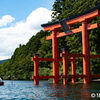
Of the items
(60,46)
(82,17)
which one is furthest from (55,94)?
(60,46)

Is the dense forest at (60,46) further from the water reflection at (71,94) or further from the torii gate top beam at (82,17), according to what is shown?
the water reflection at (71,94)

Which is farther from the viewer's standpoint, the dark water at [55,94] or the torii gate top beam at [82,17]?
the torii gate top beam at [82,17]

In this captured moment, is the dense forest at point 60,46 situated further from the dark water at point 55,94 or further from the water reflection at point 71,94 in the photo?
the water reflection at point 71,94

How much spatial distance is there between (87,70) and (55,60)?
483 cm

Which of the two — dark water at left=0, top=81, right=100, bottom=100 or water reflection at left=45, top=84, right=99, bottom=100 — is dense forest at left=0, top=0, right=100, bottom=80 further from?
water reflection at left=45, top=84, right=99, bottom=100

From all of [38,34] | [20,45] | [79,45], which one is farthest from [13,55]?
[79,45]

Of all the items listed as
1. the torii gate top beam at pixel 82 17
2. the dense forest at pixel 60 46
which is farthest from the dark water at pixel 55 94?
the dense forest at pixel 60 46

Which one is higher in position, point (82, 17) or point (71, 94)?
point (82, 17)

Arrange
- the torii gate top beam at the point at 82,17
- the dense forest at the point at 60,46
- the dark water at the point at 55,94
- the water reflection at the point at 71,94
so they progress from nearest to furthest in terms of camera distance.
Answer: the water reflection at the point at 71,94 → the dark water at the point at 55,94 → the torii gate top beam at the point at 82,17 → the dense forest at the point at 60,46

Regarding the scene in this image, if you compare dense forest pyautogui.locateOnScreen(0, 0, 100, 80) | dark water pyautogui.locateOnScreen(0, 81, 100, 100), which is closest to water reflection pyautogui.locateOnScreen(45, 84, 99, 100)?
dark water pyautogui.locateOnScreen(0, 81, 100, 100)

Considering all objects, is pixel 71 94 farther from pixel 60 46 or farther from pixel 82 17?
pixel 60 46

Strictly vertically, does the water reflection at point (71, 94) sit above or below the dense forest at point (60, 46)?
below

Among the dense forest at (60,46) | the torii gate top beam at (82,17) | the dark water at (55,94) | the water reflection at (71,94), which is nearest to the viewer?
the water reflection at (71,94)

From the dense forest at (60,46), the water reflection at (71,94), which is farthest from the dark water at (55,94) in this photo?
the dense forest at (60,46)
